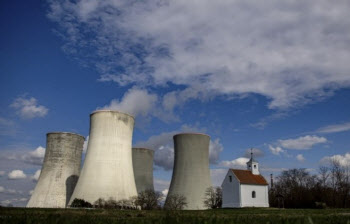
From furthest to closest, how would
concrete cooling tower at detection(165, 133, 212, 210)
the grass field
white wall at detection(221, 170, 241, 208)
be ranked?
1. white wall at detection(221, 170, 241, 208)
2. concrete cooling tower at detection(165, 133, 212, 210)
3. the grass field

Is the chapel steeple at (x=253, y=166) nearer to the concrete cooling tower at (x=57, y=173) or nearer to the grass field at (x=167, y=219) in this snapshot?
the concrete cooling tower at (x=57, y=173)

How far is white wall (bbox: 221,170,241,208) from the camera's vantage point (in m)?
34.3

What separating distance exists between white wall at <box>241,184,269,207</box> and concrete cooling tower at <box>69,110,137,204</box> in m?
13.0

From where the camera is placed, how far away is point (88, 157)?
85.9 feet

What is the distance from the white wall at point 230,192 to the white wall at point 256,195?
0.60m

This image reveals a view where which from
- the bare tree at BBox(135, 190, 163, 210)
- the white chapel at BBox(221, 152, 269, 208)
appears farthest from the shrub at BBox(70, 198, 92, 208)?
the white chapel at BBox(221, 152, 269, 208)

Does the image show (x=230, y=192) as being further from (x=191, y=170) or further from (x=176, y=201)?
(x=176, y=201)

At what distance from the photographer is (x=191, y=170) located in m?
31.0

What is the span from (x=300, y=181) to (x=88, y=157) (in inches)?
1501

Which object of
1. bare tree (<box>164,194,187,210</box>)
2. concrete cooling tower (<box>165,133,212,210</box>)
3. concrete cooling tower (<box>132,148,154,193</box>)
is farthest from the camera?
concrete cooling tower (<box>132,148,154,193</box>)

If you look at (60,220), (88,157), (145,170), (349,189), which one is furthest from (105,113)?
(349,189)

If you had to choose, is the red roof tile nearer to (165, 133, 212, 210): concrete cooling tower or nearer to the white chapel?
the white chapel

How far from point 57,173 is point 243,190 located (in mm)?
18555

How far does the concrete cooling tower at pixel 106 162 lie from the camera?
25531 millimetres
